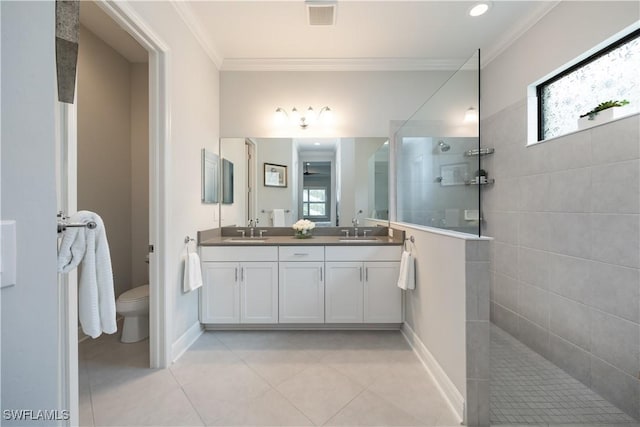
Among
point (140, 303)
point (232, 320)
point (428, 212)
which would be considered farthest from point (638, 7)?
point (140, 303)

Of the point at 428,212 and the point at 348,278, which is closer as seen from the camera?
the point at 428,212

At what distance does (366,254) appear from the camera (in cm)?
246

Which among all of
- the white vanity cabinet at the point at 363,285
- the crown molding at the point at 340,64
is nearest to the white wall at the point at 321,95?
the crown molding at the point at 340,64

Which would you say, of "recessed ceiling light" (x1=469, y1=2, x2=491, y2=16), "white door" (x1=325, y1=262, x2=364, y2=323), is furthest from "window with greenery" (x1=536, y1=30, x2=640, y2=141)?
"white door" (x1=325, y1=262, x2=364, y2=323)

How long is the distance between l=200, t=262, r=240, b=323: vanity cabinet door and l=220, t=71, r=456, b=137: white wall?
4.59ft

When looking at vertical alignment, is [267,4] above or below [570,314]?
above

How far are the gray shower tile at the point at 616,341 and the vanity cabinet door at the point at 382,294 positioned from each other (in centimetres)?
123

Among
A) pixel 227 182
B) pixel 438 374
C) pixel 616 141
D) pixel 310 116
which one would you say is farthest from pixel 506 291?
pixel 227 182

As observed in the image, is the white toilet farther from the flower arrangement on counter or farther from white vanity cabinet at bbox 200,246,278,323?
the flower arrangement on counter

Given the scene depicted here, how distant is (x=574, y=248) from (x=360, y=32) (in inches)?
89.5

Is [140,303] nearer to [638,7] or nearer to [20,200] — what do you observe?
[20,200]

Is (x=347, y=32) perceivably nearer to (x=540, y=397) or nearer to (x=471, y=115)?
(x=471, y=115)

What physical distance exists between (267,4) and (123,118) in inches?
73.0

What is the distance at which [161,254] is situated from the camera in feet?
6.21
